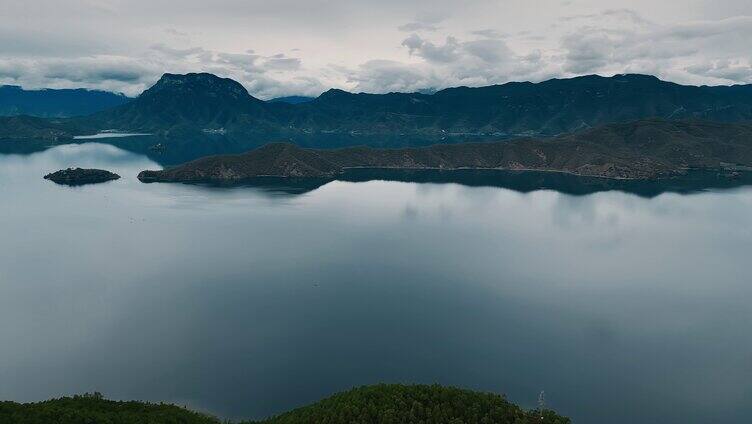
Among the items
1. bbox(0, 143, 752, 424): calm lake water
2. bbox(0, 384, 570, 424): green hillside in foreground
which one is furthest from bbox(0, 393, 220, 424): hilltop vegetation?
bbox(0, 143, 752, 424): calm lake water

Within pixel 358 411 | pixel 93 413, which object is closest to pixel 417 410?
pixel 358 411

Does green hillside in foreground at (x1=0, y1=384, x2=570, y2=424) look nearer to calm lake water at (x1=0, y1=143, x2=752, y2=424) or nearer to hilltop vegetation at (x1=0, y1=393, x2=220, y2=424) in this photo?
hilltop vegetation at (x1=0, y1=393, x2=220, y2=424)

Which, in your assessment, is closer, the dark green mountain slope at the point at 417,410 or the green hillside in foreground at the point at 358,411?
the green hillside in foreground at the point at 358,411

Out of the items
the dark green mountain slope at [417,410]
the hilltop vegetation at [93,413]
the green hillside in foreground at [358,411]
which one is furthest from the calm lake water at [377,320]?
the dark green mountain slope at [417,410]

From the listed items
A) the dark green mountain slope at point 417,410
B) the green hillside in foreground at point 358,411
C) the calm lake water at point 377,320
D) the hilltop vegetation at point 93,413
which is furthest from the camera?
the calm lake water at point 377,320

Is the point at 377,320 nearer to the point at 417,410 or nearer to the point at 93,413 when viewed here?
the point at 417,410

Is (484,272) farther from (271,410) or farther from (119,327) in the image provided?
(119,327)

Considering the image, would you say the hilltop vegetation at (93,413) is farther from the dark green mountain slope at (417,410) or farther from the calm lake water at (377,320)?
the dark green mountain slope at (417,410)
